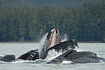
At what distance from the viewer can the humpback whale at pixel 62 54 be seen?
19.4 m

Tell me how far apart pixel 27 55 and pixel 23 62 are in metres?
1.17

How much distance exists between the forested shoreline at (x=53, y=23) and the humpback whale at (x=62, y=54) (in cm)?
10394

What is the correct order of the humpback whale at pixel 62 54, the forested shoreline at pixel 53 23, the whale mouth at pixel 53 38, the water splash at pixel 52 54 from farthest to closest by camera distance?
1. the forested shoreline at pixel 53 23
2. the whale mouth at pixel 53 38
3. the water splash at pixel 52 54
4. the humpback whale at pixel 62 54

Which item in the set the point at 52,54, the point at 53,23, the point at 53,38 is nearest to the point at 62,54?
the point at 52,54

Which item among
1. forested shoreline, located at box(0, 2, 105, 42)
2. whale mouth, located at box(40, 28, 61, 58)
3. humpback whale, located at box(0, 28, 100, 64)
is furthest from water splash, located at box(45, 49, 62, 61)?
forested shoreline, located at box(0, 2, 105, 42)

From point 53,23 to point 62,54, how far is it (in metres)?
121

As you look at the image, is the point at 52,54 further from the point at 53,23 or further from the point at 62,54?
the point at 53,23

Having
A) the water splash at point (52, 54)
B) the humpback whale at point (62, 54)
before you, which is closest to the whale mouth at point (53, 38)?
the humpback whale at point (62, 54)

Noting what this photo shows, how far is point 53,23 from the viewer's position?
140 metres

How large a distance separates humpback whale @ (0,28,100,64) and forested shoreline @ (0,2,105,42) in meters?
104

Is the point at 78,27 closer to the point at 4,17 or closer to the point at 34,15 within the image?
the point at 34,15

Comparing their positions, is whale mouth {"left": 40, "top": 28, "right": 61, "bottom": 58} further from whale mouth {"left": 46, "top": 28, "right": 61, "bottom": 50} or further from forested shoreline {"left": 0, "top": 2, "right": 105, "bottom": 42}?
forested shoreline {"left": 0, "top": 2, "right": 105, "bottom": 42}

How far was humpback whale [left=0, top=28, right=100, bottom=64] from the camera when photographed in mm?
19438

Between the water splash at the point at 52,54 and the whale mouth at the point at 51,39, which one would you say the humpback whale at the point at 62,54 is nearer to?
the whale mouth at the point at 51,39
